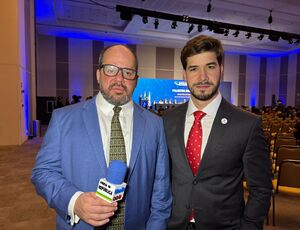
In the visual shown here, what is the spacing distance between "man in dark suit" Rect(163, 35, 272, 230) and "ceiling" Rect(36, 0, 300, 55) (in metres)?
8.88

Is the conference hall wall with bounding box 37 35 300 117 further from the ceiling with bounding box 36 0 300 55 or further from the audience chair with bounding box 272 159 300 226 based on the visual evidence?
the audience chair with bounding box 272 159 300 226

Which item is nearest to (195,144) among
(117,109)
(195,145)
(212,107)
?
(195,145)

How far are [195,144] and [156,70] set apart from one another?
50.0ft

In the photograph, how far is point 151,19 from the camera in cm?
1143

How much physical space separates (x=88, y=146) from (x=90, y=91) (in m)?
14.4

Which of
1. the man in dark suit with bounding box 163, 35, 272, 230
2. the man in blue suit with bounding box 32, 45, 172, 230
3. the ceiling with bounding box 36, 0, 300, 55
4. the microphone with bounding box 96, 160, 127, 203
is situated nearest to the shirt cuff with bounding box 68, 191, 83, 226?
the man in blue suit with bounding box 32, 45, 172, 230

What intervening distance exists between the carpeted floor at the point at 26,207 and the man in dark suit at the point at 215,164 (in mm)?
2033

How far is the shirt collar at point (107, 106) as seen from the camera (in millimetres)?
1423

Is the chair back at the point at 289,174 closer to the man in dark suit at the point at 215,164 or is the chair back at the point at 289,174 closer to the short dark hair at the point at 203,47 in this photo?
the man in dark suit at the point at 215,164

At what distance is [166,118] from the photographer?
5.47 ft

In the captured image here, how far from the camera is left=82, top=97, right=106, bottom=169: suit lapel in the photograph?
1265 mm

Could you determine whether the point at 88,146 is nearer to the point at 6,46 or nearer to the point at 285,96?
the point at 6,46

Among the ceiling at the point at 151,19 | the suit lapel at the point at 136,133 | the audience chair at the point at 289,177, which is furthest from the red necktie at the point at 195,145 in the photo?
the ceiling at the point at 151,19

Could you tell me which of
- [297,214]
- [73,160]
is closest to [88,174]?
[73,160]
